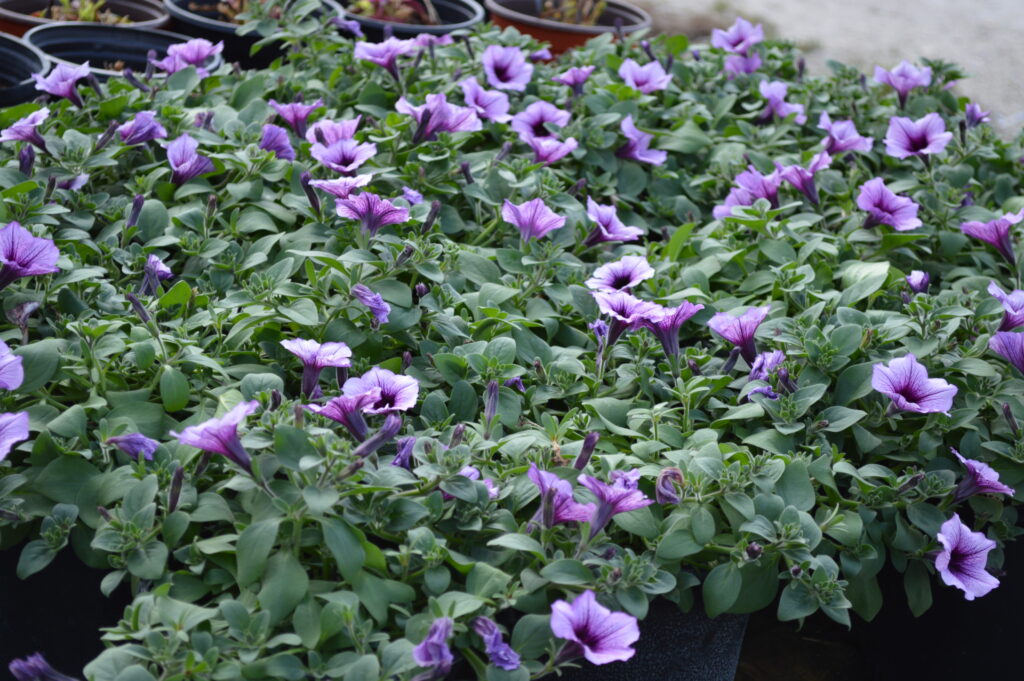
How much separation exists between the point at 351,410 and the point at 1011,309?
0.96m

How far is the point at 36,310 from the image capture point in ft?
4.71

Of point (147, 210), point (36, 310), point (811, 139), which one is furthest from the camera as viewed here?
point (811, 139)

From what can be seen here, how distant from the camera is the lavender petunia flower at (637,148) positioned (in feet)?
6.75

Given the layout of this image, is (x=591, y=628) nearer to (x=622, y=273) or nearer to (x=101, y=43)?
(x=622, y=273)

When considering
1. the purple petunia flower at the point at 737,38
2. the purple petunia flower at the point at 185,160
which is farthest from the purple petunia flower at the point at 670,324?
the purple petunia flower at the point at 737,38

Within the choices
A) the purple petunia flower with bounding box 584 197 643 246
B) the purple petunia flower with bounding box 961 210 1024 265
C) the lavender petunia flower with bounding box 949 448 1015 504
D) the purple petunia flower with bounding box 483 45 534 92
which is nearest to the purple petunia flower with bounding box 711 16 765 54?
the purple petunia flower with bounding box 483 45 534 92

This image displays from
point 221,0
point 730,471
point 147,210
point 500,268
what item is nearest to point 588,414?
point 730,471

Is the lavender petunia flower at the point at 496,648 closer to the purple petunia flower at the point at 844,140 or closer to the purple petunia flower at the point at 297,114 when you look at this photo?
the purple petunia flower at the point at 297,114

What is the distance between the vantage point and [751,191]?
1.89 metres

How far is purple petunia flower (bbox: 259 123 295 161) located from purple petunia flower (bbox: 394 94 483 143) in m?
0.20

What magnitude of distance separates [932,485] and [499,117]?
1.04 m

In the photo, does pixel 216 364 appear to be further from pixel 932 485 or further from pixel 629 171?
pixel 629 171

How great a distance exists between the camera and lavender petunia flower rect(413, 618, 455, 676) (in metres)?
0.96

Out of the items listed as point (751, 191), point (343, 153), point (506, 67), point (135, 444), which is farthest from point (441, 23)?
point (135, 444)
